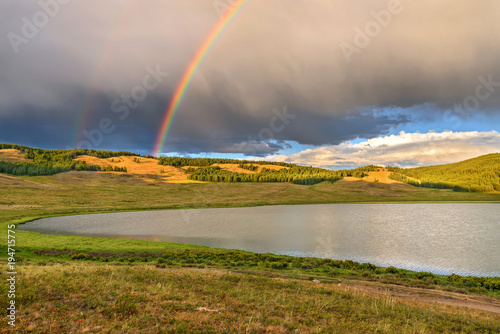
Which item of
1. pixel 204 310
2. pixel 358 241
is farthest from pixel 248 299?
pixel 358 241

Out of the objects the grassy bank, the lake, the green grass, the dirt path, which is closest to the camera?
the green grass

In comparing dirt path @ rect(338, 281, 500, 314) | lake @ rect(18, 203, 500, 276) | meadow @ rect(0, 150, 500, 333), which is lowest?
lake @ rect(18, 203, 500, 276)

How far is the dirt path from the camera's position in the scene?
694 inches

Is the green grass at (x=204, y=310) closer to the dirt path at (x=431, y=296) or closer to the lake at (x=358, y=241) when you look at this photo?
the dirt path at (x=431, y=296)

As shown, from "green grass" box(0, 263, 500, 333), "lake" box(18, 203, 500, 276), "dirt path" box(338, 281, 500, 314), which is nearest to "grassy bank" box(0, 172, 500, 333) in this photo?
"green grass" box(0, 263, 500, 333)

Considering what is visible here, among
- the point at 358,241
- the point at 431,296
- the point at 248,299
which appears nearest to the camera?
the point at 248,299

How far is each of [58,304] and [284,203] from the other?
125624 millimetres

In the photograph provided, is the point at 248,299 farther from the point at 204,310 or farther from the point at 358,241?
the point at 358,241

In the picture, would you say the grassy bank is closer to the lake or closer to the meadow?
the meadow

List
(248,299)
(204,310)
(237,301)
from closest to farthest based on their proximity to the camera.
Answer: (204,310), (237,301), (248,299)

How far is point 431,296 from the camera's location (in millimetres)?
19344

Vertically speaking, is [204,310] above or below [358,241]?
above

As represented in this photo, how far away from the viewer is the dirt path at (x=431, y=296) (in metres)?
17.6

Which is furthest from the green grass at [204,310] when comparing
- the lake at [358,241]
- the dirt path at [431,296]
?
the lake at [358,241]
